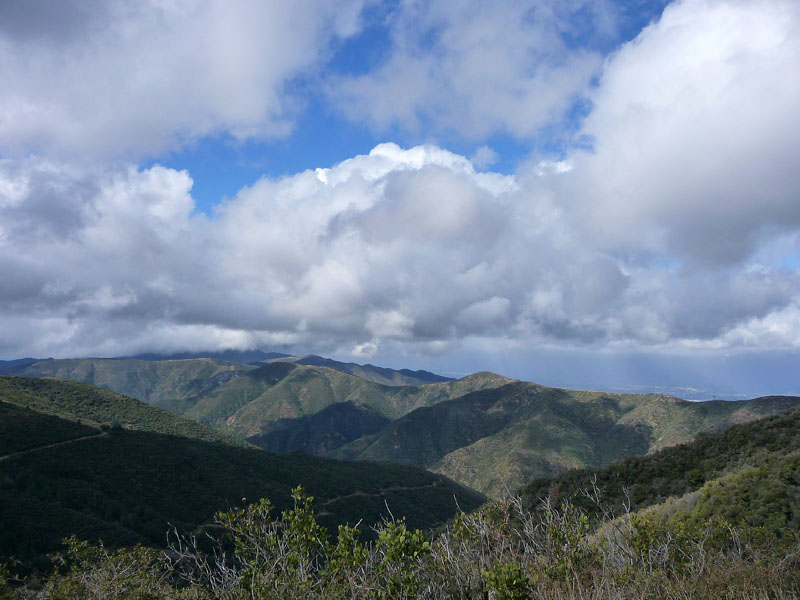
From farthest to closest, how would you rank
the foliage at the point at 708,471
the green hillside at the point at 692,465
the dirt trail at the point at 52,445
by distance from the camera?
the dirt trail at the point at 52,445 < the green hillside at the point at 692,465 < the foliage at the point at 708,471

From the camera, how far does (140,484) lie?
254 feet

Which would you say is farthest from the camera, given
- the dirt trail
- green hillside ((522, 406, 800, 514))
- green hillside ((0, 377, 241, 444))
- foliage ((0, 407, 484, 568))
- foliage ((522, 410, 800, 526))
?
green hillside ((0, 377, 241, 444))

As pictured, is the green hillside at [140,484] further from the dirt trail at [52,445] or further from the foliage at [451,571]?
the foliage at [451,571]

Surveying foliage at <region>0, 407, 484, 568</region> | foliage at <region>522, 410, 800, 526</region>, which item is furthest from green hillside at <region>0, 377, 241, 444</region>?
foliage at <region>522, 410, 800, 526</region>

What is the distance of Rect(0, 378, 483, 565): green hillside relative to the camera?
53.3 meters

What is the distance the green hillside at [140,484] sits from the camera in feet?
175

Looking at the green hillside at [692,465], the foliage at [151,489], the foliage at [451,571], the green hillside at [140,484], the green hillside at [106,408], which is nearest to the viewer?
the foliage at [451,571]

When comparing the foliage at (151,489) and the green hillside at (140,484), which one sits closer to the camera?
the foliage at (151,489)

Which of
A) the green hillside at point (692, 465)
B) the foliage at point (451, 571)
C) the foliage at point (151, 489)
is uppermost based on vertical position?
the foliage at point (451, 571)

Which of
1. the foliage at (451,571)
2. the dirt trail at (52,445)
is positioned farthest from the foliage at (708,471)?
the dirt trail at (52,445)

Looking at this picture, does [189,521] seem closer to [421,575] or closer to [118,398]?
[421,575]

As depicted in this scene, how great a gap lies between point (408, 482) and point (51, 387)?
460ft

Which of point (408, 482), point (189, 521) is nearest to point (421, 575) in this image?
point (189, 521)

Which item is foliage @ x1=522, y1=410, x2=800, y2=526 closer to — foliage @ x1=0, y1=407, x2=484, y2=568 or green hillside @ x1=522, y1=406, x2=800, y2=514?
green hillside @ x1=522, y1=406, x2=800, y2=514
